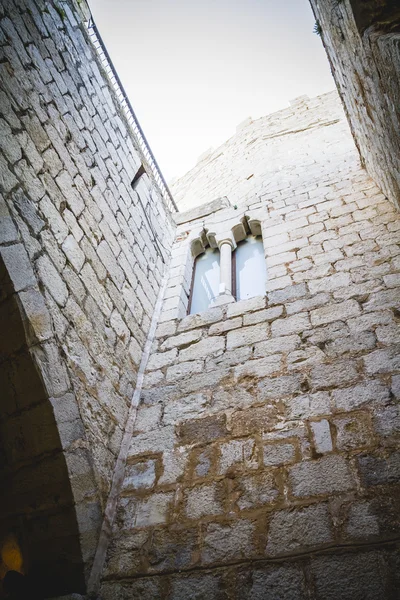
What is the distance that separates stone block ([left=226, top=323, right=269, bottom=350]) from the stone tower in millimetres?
18

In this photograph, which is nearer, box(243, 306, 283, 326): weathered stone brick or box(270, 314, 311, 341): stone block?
box(270, 314, 311, 341): stone block

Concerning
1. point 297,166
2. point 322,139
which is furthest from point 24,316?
point 322,139

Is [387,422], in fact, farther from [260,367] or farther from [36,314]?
[36,314]

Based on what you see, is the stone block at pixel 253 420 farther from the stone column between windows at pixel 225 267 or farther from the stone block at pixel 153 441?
the stone column between windows at pixel 225 267

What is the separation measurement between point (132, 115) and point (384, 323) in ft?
14.5

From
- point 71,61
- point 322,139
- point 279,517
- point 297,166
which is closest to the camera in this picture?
point 279,517

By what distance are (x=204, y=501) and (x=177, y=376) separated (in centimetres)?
103

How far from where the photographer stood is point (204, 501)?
2.07m

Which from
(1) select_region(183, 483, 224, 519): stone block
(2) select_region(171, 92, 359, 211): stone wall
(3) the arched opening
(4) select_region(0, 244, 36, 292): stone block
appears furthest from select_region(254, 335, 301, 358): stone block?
(2) select_region(171, 92, 359, 211): stone wall

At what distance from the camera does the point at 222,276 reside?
4.09m

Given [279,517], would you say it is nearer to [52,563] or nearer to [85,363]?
[52,563]

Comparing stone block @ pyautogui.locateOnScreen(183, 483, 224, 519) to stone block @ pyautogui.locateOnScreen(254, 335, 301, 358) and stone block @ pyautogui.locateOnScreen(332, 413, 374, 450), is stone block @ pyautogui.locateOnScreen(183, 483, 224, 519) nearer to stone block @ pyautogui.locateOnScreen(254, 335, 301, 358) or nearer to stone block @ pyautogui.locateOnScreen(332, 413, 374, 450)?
stone block @ pyautogui.locateOnScreen(332, 413, 374, 450)

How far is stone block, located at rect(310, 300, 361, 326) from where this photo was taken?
278 centimetres

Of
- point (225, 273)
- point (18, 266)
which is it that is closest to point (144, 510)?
point (18, 266)
